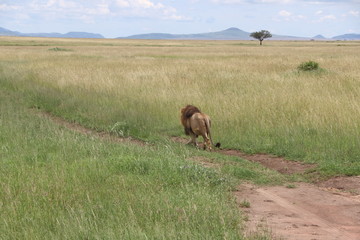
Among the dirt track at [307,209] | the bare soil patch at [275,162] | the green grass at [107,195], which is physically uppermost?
the green grass at [107,195]

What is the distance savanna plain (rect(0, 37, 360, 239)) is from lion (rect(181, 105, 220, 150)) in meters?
0.31

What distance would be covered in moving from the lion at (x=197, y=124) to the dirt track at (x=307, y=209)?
2.63 m

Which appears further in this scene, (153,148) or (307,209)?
(153,148)

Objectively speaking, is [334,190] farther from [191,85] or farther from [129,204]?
[191,85]

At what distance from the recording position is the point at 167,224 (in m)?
4.26

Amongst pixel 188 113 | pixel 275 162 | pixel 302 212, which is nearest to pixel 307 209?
pixel 302 212

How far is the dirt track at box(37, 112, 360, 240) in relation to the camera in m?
4.54

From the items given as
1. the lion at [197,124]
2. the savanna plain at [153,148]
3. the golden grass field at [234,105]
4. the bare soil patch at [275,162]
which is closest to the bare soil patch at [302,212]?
the savanna plain at [153,148]

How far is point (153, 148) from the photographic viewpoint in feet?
30.1

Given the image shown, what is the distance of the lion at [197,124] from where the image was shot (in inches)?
360

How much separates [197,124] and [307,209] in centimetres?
392

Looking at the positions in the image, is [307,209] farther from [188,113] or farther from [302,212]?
[188,113]

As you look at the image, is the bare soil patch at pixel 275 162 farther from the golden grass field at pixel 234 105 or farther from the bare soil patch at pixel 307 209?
the bare soil patch at pixel 307 209

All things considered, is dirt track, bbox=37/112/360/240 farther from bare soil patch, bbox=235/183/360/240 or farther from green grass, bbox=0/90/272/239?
green grass, bbox=0/90/272/239
